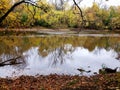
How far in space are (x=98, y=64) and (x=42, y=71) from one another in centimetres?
622

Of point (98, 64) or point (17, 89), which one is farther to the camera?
point (98, 64)

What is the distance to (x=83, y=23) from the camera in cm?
1034

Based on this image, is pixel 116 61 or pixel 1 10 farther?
pixel 116 61

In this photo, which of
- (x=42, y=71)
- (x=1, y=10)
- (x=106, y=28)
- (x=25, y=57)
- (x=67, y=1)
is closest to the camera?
(x=67, y=1)

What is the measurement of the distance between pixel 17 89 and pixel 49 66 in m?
10.4

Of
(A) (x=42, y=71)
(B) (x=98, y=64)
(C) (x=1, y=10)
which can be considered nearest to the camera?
(C) (x=1, y=10)

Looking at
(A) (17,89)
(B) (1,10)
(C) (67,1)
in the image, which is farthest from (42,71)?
(C) (67,1)

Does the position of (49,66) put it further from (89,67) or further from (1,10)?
→ (1,10)

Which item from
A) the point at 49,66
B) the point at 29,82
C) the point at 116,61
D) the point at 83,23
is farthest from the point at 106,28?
the point at 83,23

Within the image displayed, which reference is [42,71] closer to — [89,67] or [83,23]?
[89,67]

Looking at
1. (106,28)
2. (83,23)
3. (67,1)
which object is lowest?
(106,28)

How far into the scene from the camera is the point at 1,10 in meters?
13.1

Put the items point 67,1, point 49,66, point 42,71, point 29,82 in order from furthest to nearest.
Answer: point 49,66 → point 42,71 → point 29,82 → point 67,1

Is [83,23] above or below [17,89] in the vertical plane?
above
